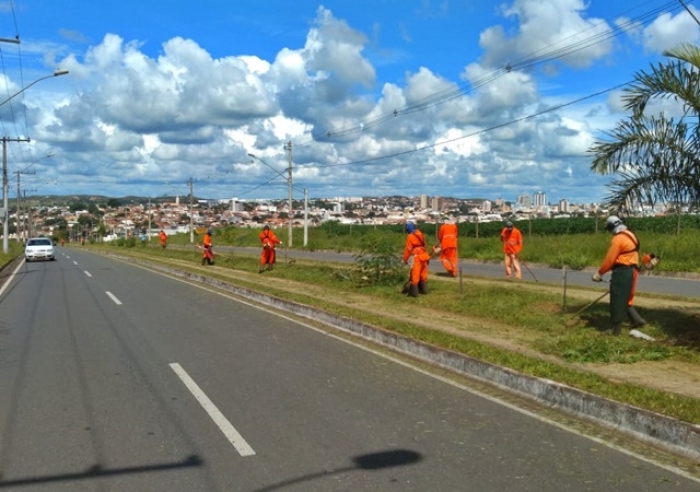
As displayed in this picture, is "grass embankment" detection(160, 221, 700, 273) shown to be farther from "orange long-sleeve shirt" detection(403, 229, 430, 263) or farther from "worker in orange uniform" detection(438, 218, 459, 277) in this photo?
"orange long-sleeve shirt" detection(403, 229, 430, 263)

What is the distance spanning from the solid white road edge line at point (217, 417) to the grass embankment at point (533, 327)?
3344 mm

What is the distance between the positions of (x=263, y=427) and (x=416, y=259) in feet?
31.7

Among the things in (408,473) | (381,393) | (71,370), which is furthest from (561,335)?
(71,370)

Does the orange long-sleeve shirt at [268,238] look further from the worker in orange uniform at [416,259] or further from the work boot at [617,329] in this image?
the work boot at [617,329]

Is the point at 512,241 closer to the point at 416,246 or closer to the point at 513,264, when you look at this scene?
the point at 513,264

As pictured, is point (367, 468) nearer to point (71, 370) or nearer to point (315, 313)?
point (71, 370)

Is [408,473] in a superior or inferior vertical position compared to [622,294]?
inferior

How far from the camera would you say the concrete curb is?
5543 mm

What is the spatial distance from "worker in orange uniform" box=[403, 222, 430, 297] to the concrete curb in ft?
13.3

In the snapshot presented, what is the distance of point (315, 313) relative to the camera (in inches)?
541

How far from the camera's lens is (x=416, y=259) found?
15.4 metres

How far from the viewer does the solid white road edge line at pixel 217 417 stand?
18.1 feet

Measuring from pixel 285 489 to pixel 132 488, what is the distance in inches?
40.7

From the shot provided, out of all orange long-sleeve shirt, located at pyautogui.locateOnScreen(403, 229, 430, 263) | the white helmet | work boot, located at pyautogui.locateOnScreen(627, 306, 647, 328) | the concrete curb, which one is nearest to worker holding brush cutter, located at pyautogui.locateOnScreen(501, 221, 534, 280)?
orange long-sleeve shirt, located at pyautogui.locateOnScreen(403, 229, 430, 263)
